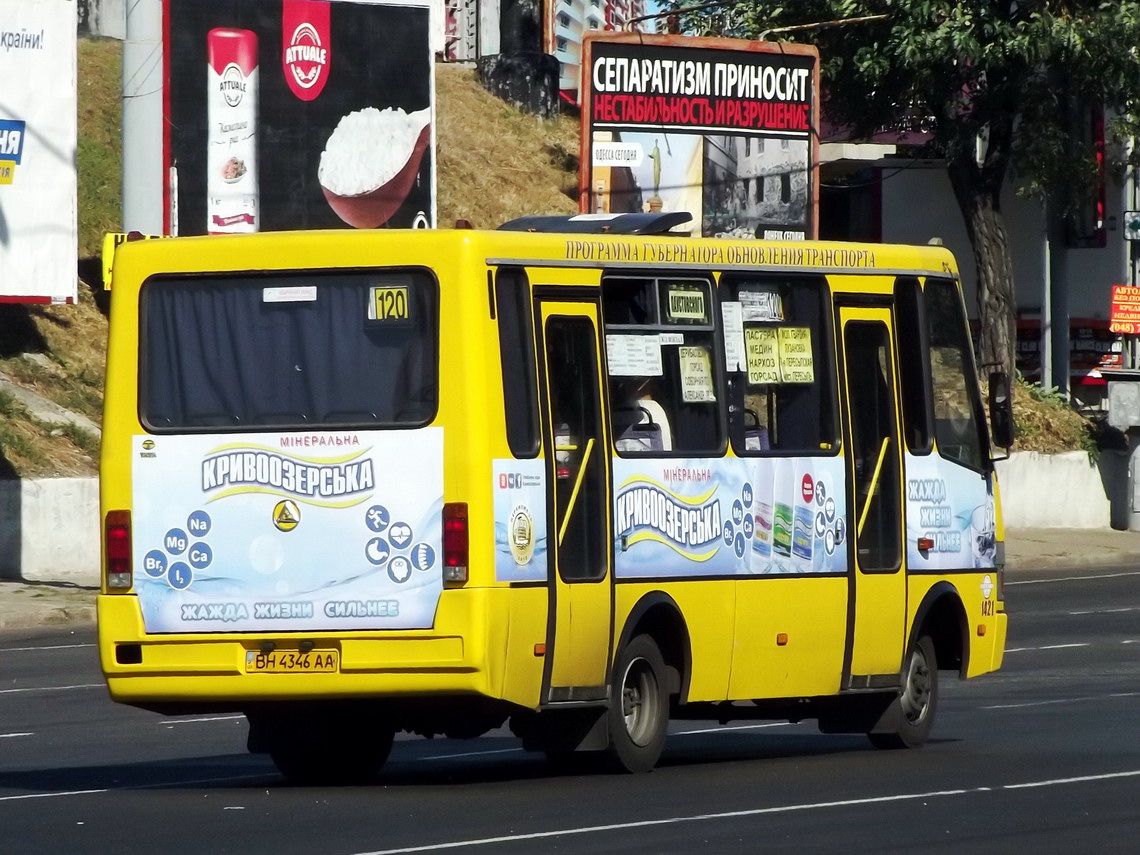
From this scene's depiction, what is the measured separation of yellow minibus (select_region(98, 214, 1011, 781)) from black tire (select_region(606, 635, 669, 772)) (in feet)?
0.06

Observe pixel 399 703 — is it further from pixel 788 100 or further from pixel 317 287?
pixel 788 100

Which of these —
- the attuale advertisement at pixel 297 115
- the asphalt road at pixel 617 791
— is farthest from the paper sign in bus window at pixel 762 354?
the attuale advertisement at pixel 297 115

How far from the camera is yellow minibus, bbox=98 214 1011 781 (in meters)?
10.8

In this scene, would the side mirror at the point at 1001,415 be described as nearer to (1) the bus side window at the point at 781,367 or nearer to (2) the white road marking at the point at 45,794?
(1) the bus side window at the point at 781,367

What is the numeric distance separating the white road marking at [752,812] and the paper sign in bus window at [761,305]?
281cm

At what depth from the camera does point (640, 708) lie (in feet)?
38.7

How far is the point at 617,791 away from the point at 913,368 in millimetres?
3647

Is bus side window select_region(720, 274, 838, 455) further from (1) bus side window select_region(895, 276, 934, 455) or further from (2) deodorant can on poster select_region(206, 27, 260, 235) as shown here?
(2) deodorant can on poster select_region(206, 27, 260, 235)

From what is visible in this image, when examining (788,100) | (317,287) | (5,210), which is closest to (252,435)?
(317,287)

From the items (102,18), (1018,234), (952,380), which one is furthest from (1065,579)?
(102,18)

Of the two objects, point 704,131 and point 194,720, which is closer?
point 194,720

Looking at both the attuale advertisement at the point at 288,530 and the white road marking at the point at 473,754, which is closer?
the attuale advertisement at the point at 288,530

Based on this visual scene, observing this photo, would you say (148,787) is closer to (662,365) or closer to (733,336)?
(662,365)

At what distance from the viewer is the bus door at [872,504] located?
510 inches
